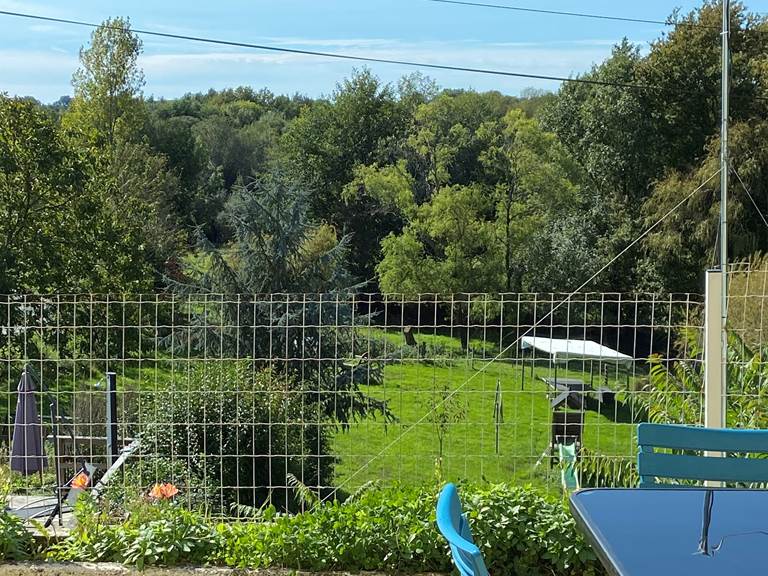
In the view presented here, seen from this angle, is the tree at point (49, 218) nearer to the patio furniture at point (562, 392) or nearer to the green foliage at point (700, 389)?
the patio furniture at point (562, 392)

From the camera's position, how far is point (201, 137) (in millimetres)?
33719

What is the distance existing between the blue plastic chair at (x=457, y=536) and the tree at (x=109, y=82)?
22470 millimetres

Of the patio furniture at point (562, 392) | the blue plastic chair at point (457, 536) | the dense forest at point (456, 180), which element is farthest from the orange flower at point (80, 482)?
the dense forest at point (456, 180)

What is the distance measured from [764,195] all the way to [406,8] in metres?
8.73

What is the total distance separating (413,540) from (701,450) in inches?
44.2

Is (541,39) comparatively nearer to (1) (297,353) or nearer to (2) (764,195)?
(2) (764,195)

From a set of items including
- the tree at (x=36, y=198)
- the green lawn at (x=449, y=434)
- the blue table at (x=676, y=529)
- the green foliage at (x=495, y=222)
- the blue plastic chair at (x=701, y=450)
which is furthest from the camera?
the green foliage at (x=495, y=222)

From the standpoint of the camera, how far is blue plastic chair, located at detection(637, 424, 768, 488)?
251 centimetres

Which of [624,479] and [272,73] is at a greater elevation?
[272,73]

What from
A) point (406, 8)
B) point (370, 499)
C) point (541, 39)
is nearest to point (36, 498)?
point (370, 499)

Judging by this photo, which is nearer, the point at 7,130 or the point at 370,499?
the point at 370,499

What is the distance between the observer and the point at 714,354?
3.34 metres

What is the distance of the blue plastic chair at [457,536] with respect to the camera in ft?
4.28

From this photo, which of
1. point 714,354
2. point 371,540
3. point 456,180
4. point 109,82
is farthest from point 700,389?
point 109,82
